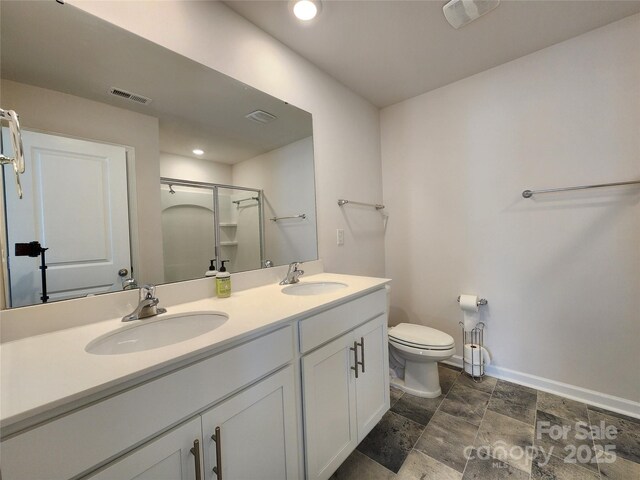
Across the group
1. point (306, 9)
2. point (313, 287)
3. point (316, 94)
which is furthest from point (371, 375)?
point (306, 9)

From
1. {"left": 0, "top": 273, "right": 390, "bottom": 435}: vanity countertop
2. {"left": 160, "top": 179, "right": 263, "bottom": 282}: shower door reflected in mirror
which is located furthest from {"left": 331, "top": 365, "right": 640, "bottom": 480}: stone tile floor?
{"left": 160, "top": 179, "right": 263, "bottom": 282}: shower door reflected in mirror

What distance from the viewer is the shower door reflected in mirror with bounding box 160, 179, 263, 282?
1.19 metres

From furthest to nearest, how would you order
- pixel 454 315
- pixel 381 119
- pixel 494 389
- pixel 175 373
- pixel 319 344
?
1. pixel 381 119
2. pixel 454 315
3. pixel 494 389
4. pixel 319 344
5. pixel 175 373

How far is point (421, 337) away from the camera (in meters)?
1.81

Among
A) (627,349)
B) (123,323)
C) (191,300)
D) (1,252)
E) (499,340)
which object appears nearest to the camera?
(1,252)

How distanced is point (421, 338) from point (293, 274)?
3.27 feet

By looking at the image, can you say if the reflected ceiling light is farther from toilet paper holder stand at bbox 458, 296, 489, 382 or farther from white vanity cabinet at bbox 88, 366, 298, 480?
toilet paper holder stand at bbox 458, 296, 489, 382

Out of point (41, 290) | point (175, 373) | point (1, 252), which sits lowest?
point (175, 373)

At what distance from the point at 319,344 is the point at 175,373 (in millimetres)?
563

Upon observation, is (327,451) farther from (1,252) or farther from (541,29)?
(541,29)

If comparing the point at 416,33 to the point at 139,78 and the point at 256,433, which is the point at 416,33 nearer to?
the point at 139,78

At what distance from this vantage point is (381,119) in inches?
98.8

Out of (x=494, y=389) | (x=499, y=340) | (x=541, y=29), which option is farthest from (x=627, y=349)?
(x=541, y=29)

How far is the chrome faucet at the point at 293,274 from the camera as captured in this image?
155cm
